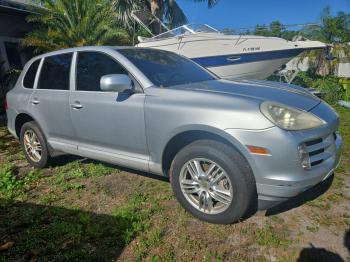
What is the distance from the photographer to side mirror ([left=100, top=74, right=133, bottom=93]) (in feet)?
10.3

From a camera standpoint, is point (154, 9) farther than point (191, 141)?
Yes

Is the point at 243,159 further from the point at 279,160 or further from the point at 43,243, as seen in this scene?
the point at 43,243

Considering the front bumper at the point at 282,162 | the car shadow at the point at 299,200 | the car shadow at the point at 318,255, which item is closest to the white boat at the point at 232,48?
the car shadow at the point at 299,200

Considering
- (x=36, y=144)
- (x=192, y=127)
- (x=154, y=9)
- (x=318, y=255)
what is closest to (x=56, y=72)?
(x=36, y=144)

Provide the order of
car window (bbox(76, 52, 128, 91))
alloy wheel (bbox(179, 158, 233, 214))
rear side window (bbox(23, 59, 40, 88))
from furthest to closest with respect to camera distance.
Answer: rear side window (bbox(23, 59, 40, 88)) → car window (bbox(76, 52, 128, 91)) → alloy wheel (bbox(179, 158, 233, 214))

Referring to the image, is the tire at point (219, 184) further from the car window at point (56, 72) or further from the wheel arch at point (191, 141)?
the car window at point (56, 72)

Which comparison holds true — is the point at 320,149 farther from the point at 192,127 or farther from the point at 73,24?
the point at 73,24

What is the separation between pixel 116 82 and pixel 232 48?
25.2 ft

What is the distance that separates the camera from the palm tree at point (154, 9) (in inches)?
715

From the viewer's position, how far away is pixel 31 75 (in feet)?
15.7

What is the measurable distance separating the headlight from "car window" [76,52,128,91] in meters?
1.76

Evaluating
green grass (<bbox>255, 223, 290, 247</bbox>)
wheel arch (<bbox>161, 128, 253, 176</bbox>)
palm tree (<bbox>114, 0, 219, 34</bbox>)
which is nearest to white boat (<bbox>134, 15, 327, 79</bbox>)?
palm tree (<bbox>114, 0, 219, 34</bbox>)

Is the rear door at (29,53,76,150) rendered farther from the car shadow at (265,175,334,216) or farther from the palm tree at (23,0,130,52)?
→ the palm tree at (23,0,130,52)

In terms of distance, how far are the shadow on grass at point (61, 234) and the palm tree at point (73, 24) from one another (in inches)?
375
